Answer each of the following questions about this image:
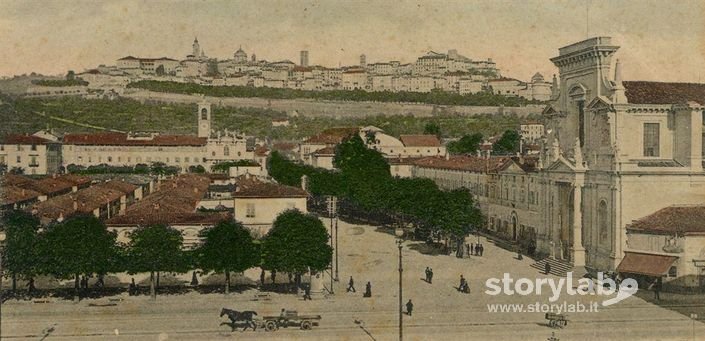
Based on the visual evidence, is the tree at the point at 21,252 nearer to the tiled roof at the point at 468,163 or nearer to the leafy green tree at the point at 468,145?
the tiled roof at the point at 468,163

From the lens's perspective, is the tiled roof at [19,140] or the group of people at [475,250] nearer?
the group of people at [475,250]

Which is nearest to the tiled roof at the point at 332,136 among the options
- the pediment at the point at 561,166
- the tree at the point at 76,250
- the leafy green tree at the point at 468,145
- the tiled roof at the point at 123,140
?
the leafy green tree at the point at 468,145

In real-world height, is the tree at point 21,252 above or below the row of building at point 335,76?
below

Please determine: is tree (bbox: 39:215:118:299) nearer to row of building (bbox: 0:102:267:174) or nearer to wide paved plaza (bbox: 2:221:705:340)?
wide paved plaza (bbox: 2:221:705:340)

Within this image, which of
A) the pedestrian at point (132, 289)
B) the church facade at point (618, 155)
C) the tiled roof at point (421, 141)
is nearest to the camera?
the pedestrian at point (132, 289)

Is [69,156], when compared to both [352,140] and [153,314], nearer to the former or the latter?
[352,140]

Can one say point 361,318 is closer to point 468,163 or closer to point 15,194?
point 15,194

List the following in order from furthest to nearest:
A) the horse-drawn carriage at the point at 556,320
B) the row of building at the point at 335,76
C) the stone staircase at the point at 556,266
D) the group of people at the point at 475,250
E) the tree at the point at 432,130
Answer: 1. the row of building at the point at 335,76
2. the tree at the point at 432,130
3. the group of people at the point at 475,250
4. the stone staircase at the point at 556,266
5. the horse-drawn carriage at the point at 556,320

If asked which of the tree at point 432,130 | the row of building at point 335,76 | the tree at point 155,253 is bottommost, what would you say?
the tree at point 155,253
